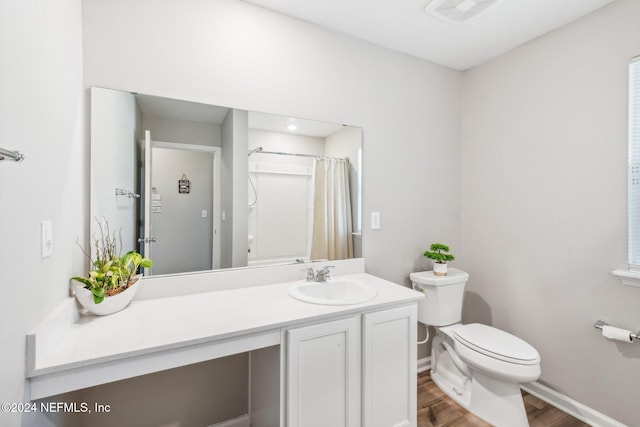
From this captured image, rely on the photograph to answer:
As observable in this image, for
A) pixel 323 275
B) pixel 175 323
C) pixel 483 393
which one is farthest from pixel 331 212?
pixel 483 393

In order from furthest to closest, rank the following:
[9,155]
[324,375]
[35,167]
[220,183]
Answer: [220,183] → [324,375] → [35,167] → [9,155]

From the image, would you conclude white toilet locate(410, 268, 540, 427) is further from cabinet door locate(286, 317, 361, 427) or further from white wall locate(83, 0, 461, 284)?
cabinet door locate(286, 317, 361, 427)

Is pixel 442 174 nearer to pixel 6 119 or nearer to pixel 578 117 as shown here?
pixel 578 117

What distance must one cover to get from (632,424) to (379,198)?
1839 mm

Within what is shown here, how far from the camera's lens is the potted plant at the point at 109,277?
1081 mm

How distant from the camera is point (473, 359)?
166 cm

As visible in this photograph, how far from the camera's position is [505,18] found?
1.71 metres

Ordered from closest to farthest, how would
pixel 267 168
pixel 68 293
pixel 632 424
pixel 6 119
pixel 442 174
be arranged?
pixel 6 119 → pixel 68 293 → pixel 632 424 → pixel 267 168 → pixel 442 174

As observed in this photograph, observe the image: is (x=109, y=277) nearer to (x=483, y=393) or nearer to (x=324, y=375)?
(x=324, y=375)

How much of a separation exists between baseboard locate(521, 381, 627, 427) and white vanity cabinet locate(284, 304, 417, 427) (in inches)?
42.6

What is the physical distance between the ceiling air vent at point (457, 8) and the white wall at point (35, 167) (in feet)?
5.73

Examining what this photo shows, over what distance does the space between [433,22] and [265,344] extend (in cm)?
205

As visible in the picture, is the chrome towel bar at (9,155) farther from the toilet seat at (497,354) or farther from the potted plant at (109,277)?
the toilet seat at (497,354)

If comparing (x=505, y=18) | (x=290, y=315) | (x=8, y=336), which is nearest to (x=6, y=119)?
(x=8, y=336)
